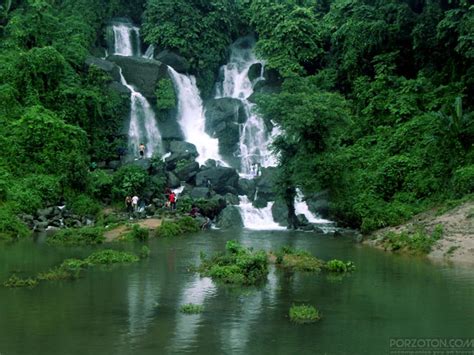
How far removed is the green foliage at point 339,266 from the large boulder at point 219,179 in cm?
1487

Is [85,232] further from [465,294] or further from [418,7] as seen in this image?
[418,7]

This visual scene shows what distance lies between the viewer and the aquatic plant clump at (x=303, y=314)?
1461 cm

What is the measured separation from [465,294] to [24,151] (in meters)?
23.3

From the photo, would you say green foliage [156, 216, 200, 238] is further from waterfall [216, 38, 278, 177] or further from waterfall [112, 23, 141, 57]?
waterfall [112, 23, 141, 57]

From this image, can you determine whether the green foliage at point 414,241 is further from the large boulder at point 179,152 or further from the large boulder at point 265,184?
the large boulder at point 179,152

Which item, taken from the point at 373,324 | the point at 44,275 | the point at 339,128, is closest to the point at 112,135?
the point at 339,128

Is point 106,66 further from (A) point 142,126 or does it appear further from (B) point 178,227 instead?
(B) point 178,227

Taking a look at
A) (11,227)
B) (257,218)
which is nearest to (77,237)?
(11,227)

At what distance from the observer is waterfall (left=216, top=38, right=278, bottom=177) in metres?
38.6

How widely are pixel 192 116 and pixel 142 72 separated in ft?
13.2

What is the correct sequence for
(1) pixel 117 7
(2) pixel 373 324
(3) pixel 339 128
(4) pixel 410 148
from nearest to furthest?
(2) pixel 373 324 < (3) pixel 339 128 < (4) pixel 410 148 < (1) pixel 117 7

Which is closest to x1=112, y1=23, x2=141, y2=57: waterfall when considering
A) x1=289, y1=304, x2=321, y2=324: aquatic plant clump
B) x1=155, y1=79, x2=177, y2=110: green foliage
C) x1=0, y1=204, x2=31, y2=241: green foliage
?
x1=155, y1=79, x2=177, y2=110: green foliage

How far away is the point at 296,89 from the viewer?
30875 mm

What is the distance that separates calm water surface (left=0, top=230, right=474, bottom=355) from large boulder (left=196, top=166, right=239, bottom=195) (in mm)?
12660
